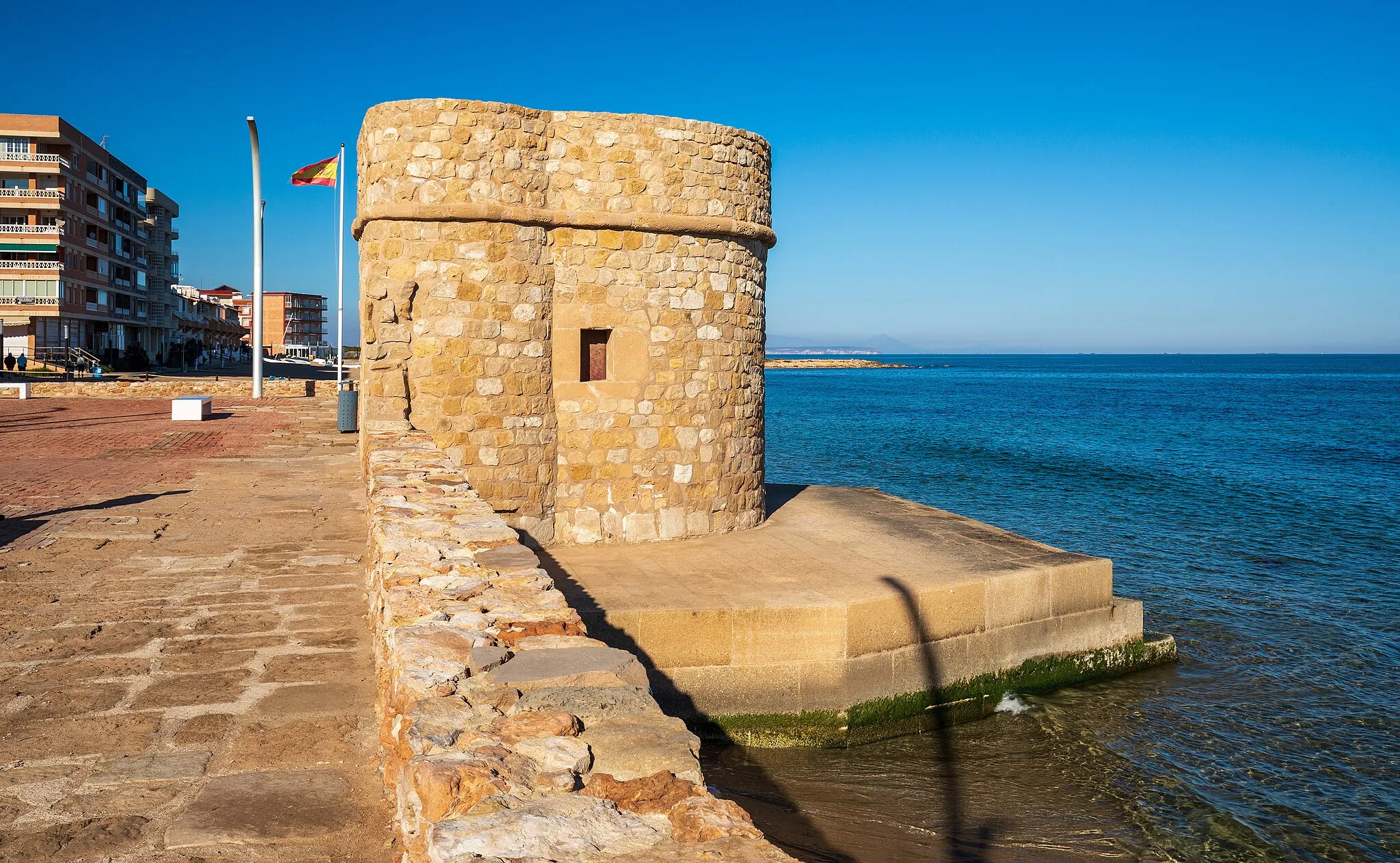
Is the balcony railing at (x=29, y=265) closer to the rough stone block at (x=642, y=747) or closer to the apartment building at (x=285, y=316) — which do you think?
the apartment building at (x=285, y=316)

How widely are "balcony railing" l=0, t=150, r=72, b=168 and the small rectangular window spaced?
48.5m

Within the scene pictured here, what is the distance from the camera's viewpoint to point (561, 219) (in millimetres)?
9773

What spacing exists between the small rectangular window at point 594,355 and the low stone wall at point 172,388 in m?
18.1

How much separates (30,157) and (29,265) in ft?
16.4

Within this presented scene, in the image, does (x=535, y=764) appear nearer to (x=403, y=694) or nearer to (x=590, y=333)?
(x=403, y=694)

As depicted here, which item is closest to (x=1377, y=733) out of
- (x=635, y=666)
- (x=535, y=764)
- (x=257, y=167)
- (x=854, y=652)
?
(x=854, y=652)

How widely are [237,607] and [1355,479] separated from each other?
1158 inches

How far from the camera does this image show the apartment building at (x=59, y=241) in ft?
154

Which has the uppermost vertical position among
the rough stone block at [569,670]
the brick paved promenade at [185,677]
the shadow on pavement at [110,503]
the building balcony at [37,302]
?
the building balcony at [37,302]

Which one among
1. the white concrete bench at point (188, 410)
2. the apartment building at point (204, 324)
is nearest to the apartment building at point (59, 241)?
the apartment building at point (204, 324)

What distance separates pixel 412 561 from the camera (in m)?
4.67

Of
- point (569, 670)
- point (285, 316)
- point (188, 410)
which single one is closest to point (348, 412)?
point (188, 410)

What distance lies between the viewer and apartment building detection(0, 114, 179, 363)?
4694cm

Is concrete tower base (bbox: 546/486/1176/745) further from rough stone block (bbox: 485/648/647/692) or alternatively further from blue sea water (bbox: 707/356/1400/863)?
rough stone block (bbox: 485/648/647/692)
